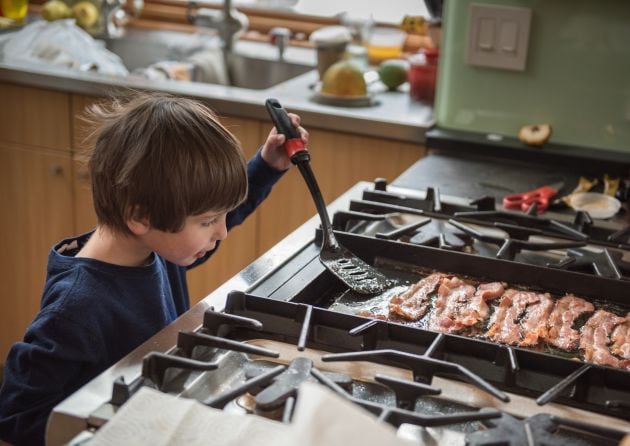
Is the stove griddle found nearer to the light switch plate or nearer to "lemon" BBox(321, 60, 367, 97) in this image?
the light switch plate

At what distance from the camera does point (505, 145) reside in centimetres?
191

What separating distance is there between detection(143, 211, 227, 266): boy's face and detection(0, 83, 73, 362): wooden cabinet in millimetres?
1378

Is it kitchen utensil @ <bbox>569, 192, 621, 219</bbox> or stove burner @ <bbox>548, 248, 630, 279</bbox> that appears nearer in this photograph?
stove burner @ <bbox>548, 248, 630, 279</bbox>

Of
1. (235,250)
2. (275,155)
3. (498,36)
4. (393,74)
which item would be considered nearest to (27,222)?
(235,250)

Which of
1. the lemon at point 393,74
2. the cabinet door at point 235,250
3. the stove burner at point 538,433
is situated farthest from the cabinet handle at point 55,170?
the stove burner at point 538,433

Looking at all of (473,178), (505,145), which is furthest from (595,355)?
(505,145)

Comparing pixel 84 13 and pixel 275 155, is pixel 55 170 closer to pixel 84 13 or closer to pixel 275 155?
pixel 84 13

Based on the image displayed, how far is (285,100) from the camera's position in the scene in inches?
88.1

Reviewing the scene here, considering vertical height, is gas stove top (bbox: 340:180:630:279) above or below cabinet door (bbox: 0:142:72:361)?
above

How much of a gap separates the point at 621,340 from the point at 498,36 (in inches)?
40.7

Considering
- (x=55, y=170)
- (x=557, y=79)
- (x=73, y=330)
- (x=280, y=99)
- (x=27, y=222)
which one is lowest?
(x=27, y=222)

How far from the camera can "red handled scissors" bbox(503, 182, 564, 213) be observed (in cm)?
157

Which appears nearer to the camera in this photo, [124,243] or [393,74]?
[124,243]

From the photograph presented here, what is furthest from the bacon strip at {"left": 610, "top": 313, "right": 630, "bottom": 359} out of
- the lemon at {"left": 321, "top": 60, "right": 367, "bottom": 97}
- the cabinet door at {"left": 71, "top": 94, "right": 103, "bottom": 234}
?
the cabinet door at {"left": 71, "top": 94, "right": 103, "bottom": 234}
